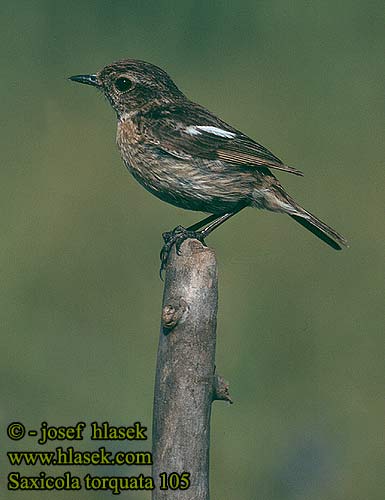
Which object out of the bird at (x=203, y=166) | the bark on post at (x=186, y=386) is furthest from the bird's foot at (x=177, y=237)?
the bark on post at (x=186, y=386)

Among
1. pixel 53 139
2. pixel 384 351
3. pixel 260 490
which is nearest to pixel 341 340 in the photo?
pixel 384 351

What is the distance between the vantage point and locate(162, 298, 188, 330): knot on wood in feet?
17.0

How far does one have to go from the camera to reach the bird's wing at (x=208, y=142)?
6.49m

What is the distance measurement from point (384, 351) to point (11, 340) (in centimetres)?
265

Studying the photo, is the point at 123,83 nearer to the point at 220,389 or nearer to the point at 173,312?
the point at 173,312

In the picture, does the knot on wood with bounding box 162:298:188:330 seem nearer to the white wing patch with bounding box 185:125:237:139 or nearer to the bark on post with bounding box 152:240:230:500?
the bark on post with bounding box 152:240:230:500

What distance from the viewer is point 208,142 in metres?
6.53

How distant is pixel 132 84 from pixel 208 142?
765mm

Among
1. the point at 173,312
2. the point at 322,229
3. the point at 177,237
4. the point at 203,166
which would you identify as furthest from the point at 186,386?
the point at 322,229

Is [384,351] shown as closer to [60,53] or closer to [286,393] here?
[286,393]

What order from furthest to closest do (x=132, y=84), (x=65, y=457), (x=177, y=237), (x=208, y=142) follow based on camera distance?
(x=132, y=84), (x=208, y=142), (x=65, y=457), (x=177, y=237)

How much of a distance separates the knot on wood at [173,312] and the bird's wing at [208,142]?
1454mm

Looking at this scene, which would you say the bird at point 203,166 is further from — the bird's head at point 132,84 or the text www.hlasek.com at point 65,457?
the text www.hlasek.com at point 65,457

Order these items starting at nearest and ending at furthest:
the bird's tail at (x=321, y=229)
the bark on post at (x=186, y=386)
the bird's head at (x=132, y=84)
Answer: the bark on post at (x=186, y=386), the bird's tail at (x=321, y=229), the bird's head at (x=132, y=84)
